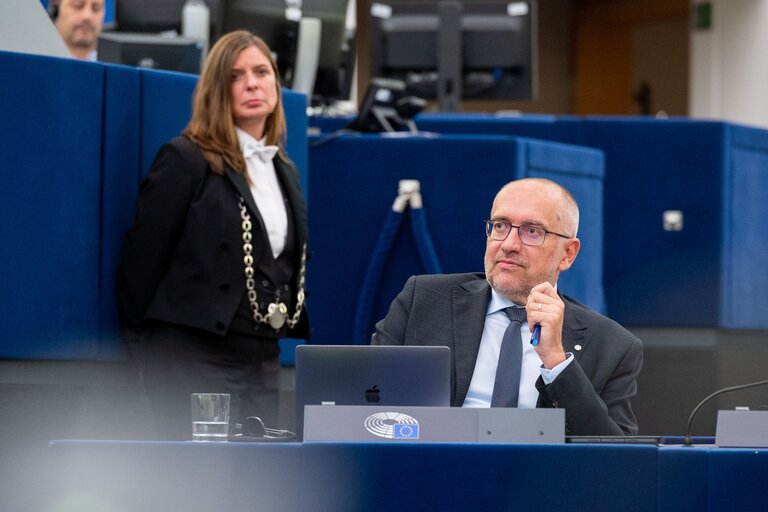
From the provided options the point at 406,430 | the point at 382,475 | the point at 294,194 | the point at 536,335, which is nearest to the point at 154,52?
the point at 294,194

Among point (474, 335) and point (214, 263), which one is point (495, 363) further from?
point (214, 263)

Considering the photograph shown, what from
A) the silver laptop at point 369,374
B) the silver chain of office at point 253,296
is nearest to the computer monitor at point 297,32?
the silver chain of office at point 253,296

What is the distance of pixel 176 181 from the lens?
152 inches

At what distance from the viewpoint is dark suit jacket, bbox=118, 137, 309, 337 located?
149 inches

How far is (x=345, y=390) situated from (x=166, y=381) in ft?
5.04

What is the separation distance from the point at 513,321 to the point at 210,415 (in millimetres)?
895

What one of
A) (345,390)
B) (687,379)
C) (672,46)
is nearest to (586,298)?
(687,379)

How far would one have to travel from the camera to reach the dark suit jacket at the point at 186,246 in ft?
12.5

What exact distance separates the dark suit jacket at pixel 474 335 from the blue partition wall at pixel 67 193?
46.2 inches

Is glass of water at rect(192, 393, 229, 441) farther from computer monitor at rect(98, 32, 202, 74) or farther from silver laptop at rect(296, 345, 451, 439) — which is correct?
→ computer monitor at rect(98, 32, 202, 74)

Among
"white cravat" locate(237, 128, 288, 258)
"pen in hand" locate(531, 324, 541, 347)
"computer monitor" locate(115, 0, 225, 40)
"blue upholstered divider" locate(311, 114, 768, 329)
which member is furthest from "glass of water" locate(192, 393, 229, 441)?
"blue upholstered divider" locate(311, 114, 768, 329)

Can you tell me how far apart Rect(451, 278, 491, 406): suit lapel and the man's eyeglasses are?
0.13 m

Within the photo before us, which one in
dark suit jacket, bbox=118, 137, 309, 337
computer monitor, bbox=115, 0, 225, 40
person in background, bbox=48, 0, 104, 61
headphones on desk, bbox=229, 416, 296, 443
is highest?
computer monitor, bbox=115, 0, 225, 40

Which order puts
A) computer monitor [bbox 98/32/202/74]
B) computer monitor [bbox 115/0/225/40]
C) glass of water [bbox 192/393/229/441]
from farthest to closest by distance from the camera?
1. computer monitor [bbox 115/0/225/40]
2. computer monitor [bbox 98/32/202/74]
3. glass of water [bbox 192/393/229/441]
